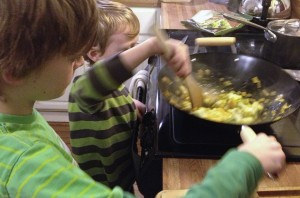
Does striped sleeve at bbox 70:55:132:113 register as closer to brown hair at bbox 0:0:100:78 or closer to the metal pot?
brown hair at bbox 0:0:100:78

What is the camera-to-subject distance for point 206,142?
0.78 metres

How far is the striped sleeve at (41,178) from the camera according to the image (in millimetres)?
478

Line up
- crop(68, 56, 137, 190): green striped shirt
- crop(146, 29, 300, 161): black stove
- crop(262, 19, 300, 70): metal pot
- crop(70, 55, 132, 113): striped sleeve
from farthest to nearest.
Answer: crop(262, 19, 300, 70): metal pot < crop(68, 56, 137, 190): green striped shirt < crop(146, 29, 300, 161): black stove < crop(70, 55, 132, 113): striped sleeve

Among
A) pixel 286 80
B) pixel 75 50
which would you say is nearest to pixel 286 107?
pixel 286 80

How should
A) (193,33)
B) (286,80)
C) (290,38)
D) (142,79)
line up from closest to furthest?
(286,80), (290,38), (142,79), (193,33)

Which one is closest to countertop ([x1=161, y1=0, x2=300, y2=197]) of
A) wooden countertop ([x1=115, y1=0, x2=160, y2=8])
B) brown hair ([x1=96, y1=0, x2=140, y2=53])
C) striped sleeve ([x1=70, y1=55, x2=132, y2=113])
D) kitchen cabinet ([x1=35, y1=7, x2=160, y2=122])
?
striped sleeve ([x1=70, y1=55, x2=132, y2=113])

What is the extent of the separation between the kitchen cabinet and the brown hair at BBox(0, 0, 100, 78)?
1.21 m

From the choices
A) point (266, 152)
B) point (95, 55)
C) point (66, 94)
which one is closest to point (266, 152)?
point (266, 152)

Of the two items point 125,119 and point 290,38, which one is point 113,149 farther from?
point 290,38

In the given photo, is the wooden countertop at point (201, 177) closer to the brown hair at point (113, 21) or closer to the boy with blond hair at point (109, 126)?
the boy with blond hair at point (109, 126)

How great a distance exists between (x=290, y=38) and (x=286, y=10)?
0.42 meters

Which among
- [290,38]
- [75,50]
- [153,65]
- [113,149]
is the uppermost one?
[75,50]

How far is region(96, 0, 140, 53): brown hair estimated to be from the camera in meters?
1.00

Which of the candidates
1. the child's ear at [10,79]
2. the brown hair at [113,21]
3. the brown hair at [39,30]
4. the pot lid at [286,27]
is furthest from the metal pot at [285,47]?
the child's ear at [10,79]
